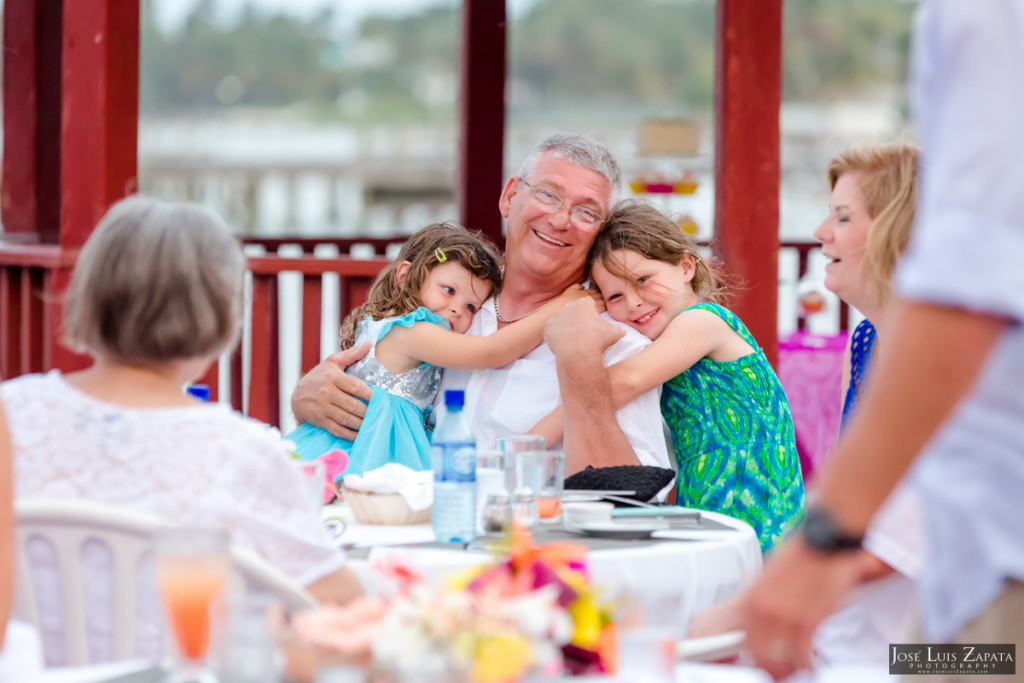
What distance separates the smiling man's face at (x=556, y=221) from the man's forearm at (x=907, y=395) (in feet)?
5.85

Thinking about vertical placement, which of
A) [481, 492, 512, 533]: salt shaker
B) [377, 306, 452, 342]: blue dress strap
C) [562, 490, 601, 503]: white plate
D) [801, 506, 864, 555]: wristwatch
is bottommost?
[562, 490, 601, 503]: white plate

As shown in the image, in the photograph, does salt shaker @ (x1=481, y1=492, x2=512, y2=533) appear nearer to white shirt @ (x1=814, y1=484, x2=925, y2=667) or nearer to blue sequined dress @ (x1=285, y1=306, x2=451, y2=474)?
white shirt @ (x1=814, y1=484, x2=925, y2=667)

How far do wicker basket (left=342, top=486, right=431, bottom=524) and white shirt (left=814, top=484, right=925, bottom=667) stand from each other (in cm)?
71

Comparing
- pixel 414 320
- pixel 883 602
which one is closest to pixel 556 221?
pixel 414 320

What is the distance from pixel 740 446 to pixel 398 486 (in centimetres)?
88

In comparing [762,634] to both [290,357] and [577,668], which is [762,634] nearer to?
[577,668]

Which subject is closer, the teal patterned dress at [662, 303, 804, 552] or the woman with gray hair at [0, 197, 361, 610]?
the woman with gray hair at [0, 197, 361, 610]

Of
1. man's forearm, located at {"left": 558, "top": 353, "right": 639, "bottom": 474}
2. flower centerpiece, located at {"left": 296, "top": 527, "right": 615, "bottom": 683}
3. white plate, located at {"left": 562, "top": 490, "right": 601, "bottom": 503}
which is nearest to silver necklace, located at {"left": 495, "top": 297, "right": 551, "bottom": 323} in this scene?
man's forearm, located at {"left": 558, "top": 353, "right": 639, "bottom": 474}

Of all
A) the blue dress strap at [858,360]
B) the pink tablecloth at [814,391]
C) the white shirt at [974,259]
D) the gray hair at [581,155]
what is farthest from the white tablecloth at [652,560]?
the pink tablecloth at [814,391]

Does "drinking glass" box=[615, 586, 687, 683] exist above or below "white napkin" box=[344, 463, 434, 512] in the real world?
above

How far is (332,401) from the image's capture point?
283cm

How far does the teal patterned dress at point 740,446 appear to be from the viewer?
2.61 m

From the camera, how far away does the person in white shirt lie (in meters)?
1.06

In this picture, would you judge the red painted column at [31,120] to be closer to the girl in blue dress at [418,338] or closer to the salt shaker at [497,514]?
the girl in blue dress at [418,338]
